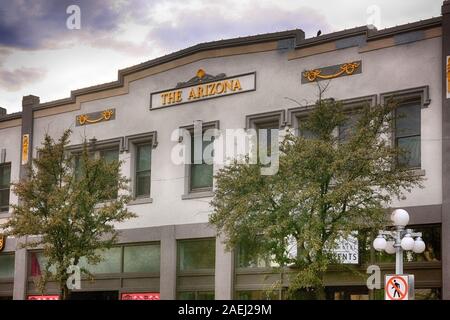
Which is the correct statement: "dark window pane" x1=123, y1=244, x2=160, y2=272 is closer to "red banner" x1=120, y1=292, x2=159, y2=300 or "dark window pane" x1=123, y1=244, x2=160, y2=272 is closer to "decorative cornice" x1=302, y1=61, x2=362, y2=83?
"red banner" x1=120, y1=292, x2=159, y2=300

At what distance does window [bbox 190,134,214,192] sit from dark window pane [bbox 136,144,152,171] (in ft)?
5.88

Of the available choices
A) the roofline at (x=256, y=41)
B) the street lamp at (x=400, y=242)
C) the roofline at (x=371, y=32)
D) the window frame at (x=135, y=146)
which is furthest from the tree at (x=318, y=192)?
the window frame at (x=135, y=146)

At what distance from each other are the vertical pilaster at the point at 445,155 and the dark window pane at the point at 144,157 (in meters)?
9.94

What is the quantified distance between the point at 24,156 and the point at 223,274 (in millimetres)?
10276

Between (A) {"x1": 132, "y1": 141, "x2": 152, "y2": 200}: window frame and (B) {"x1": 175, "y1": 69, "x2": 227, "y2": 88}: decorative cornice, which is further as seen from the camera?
(A) {"x1": 132, "y1": 141, "x2": 152, "y2": 200}: window frame

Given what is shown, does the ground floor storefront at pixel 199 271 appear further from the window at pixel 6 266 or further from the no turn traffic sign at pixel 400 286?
the no turn traffic sign at pixel 400 286

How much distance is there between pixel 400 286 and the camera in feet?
41.7

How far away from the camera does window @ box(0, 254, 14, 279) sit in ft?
90.4

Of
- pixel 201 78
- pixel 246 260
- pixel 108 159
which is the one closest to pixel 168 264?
pixel 246 260

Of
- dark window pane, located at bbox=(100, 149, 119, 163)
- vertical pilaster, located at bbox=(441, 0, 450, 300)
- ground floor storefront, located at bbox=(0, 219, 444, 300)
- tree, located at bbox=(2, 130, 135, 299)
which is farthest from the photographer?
dark window pane, located at bbox=(100, 149, 119, 163)

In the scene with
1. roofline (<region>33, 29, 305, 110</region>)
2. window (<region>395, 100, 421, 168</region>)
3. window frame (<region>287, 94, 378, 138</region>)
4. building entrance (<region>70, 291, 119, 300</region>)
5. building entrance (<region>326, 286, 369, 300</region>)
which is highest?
roofline (<region>33, 29, 305, 110</region>)

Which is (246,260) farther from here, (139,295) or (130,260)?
(130,260)

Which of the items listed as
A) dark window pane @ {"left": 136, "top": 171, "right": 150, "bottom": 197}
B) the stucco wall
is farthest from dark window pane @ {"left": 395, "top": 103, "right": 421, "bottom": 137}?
dark window pane @ {"left": 136, "top": 171, "right": 150, "bottom": 197}
